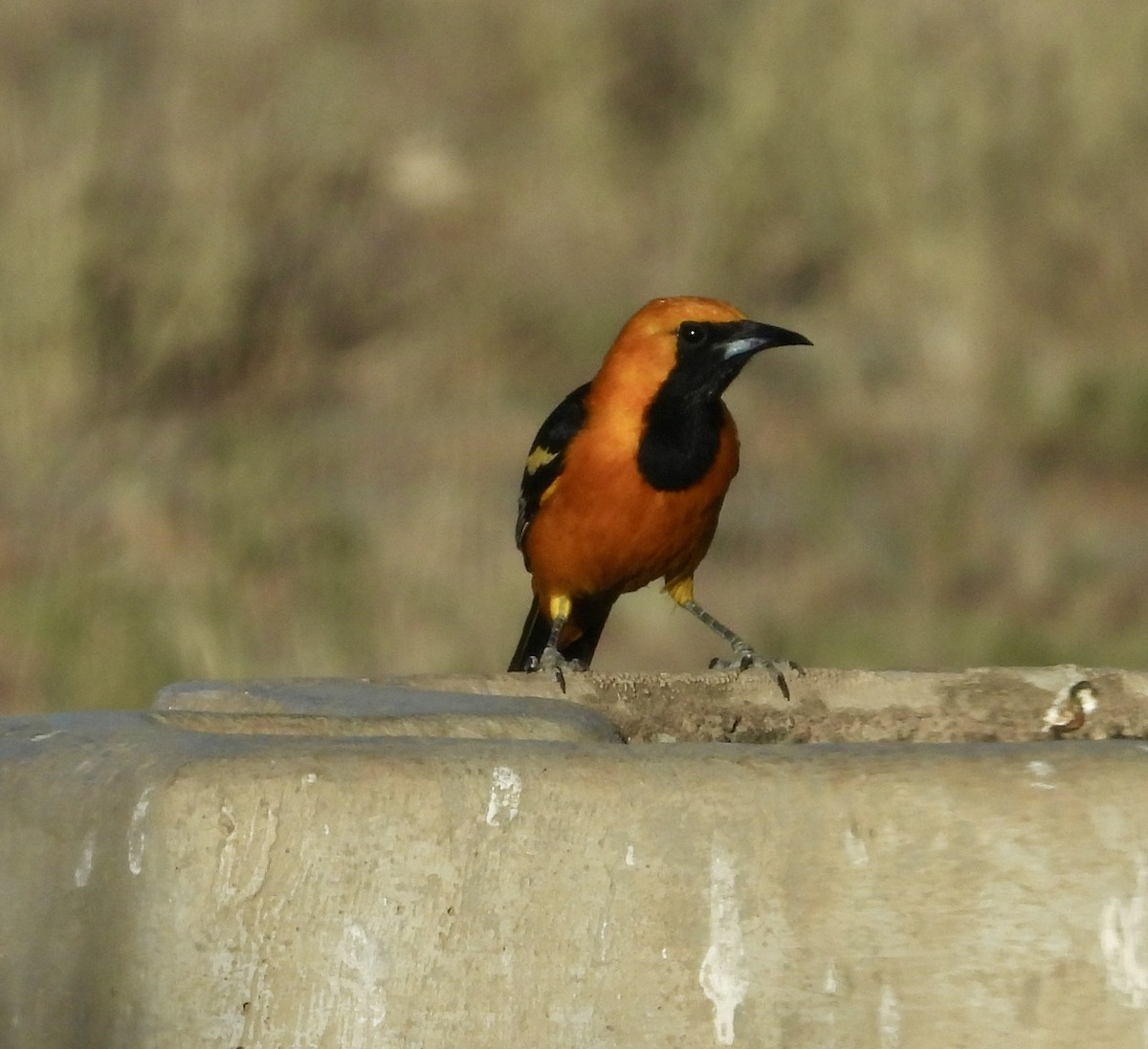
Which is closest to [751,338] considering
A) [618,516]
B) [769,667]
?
[618,516]

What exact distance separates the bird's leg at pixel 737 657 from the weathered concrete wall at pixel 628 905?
5.86 ft

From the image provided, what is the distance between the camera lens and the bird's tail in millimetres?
6711

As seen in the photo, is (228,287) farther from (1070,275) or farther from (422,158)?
(1070,275)

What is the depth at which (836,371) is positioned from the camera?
11.5m

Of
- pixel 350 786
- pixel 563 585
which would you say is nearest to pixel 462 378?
pixel 563 585

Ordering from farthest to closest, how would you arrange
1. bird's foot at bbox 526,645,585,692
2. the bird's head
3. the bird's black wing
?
the bird's black wing < the bird's head < bird's foot at bbox 526,645,585,692

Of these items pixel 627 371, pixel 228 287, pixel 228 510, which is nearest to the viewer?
pixel 627 371

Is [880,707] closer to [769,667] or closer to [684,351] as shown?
[769,667]

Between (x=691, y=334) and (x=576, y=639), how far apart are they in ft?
3.74

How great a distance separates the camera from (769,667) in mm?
5152

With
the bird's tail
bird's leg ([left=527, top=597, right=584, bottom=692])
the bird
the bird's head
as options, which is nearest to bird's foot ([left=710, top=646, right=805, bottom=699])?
the bird

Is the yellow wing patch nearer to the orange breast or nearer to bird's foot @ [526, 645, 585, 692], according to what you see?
the orange breast

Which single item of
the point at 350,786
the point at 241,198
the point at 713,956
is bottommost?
the point at 713,956

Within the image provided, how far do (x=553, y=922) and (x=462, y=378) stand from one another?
8396 millimetres
